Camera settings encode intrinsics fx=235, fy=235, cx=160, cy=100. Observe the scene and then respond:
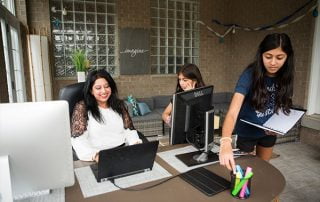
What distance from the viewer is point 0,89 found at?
1.92 m

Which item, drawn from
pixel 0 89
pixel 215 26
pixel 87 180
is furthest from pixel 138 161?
pixel 215 26

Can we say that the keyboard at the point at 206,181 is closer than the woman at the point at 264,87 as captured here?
Yes

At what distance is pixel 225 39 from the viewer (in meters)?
5.28

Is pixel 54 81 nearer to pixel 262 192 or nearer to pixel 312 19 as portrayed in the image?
pixel 262 192

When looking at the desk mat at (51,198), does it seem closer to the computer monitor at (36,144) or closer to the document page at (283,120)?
the computer monitor at (36,144)

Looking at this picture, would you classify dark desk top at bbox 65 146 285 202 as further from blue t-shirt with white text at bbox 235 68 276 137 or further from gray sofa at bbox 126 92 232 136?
gray sofa at bbox 126 92 232 136

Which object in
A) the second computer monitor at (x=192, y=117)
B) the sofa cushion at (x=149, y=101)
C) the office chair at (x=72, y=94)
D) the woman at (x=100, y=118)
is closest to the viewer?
the second computer monitor at (x=192, y=117)

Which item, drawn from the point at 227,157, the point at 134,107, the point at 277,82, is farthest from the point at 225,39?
the point at 227,157

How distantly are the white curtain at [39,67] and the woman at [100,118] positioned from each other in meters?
2.44

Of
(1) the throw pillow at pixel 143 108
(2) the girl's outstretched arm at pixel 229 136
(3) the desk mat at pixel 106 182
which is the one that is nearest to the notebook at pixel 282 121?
(2) the girl's outstretched arm at pixel 229 136

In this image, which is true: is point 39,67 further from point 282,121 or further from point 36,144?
point 282,121

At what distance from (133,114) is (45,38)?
1905mm

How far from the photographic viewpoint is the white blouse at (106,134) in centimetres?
165

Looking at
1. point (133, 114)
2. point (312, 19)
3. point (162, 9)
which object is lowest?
point (133, 114)
